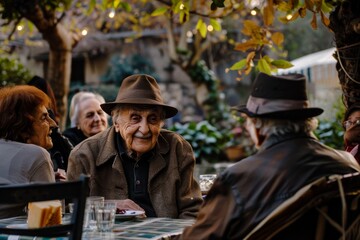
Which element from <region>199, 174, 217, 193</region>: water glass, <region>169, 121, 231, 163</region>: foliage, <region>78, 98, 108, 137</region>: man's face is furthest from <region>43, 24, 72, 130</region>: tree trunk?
<region>199, 174, 217, 193</region>: water glass

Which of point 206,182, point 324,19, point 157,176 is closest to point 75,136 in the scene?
point 206,182

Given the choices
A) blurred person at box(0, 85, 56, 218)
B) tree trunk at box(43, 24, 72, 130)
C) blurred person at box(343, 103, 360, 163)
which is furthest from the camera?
tree trunk at box(43, 24, 72, 130)

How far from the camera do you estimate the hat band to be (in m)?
3.19

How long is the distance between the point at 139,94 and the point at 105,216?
1404 mm

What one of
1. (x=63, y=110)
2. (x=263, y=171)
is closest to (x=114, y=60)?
(x=63, y=110)

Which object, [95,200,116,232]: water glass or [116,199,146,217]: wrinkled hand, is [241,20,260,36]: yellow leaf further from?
[95,200,116,232]: water glass

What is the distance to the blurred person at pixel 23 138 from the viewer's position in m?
4.18

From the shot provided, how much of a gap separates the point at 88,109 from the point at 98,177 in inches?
107

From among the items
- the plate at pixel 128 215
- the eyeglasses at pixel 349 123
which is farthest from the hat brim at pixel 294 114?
the eyeglasses at pixel 349 123

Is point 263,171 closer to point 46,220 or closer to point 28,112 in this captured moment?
point 46,220

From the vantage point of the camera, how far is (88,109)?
24.7 ft

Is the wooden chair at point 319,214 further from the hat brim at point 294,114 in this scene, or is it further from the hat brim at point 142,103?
the hat brim at point 142,103

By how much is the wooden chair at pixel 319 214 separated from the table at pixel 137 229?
704 millimetres

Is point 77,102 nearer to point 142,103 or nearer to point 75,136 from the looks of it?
point 75,136
